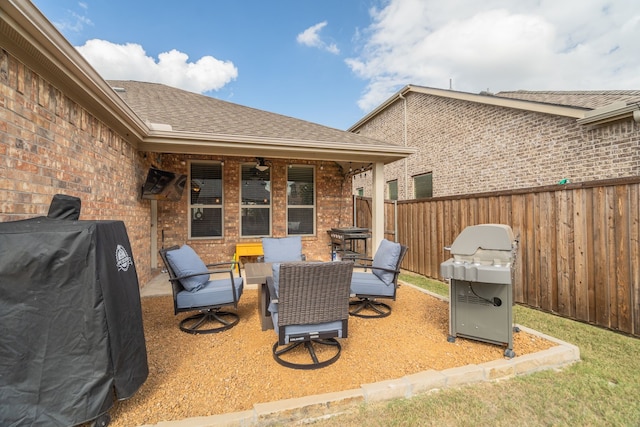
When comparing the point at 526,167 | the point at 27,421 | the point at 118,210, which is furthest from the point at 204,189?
the point at 526,167

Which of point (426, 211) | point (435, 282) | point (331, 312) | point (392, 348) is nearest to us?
point (331, 312)

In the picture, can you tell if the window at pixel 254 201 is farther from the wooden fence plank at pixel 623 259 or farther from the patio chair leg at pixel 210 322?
the wooden fence plank at pixel 623 259

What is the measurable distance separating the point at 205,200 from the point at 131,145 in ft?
7.05

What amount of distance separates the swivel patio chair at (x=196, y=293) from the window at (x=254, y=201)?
328 centimetres

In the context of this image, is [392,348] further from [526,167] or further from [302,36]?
[302,36]

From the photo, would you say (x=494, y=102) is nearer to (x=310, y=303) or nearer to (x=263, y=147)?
(x=263, y=147)

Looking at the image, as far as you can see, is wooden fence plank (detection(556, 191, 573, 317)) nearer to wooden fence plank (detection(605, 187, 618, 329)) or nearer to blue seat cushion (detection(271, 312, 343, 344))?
wooden fence plank (detection(605, 187, 618, 329))

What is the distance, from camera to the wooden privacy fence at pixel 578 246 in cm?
335

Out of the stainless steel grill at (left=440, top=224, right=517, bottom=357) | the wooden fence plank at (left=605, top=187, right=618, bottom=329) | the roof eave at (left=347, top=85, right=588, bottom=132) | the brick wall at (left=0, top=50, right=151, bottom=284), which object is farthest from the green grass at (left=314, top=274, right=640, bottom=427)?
the roof eave at (left=347, top=85, right=588, bottom=132)

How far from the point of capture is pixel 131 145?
484cm

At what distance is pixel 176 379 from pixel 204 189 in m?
5.03

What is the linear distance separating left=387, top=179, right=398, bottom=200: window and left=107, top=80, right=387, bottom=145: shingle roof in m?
5.29

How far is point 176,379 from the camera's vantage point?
240 centimetres

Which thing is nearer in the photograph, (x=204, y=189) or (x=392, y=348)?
(x=392, y=348)
